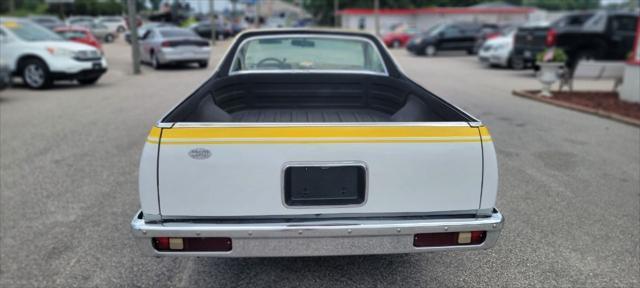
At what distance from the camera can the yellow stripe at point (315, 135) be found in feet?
8.33

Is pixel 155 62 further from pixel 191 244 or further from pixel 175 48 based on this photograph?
pixel 191 244

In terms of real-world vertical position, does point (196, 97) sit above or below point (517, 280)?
above

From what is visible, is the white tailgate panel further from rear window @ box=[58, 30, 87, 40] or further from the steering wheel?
rear window @ box=[58, 30, 87, 40]

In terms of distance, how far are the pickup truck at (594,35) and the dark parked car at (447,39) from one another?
11.7 meters

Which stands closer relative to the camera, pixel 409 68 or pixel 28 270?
pixel 28 270

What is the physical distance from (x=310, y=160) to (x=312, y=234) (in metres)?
0.37

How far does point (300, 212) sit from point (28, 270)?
2153mm

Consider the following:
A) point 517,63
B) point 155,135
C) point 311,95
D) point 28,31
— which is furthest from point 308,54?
point 517,63

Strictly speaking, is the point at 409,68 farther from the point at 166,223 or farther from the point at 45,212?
the point at 166,223

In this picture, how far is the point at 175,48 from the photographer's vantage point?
57.6 ft

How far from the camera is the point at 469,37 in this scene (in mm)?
25938

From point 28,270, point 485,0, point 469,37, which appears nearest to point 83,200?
point 28,270

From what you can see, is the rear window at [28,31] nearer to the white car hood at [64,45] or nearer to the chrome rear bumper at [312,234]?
the white car hood at [64,45]

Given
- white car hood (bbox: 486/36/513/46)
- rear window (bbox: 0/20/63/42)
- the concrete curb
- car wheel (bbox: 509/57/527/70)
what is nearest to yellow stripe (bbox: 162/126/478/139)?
the concrete curb
